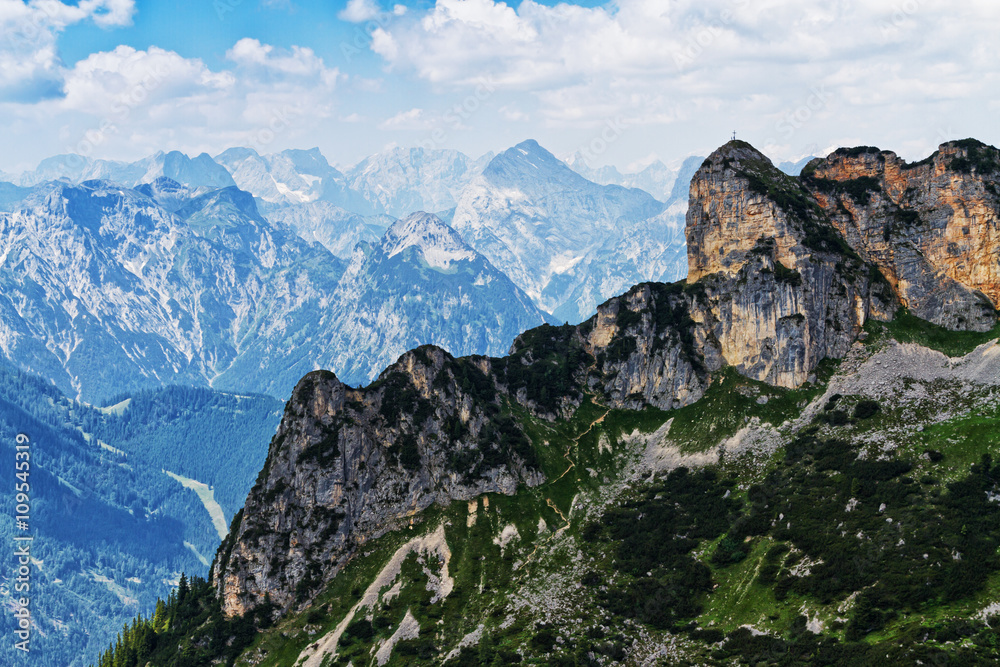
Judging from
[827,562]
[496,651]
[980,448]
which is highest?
[980,448]

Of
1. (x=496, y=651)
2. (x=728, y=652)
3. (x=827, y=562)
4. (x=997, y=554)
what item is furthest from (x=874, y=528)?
(x=496, y=651)

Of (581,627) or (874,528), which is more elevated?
(874,528)

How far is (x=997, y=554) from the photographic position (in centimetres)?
16150

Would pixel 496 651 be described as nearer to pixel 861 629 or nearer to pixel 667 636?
pixel 667 636

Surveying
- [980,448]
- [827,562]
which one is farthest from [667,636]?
[980,448]

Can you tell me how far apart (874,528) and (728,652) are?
4684 centimetres

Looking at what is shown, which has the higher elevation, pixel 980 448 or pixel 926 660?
pixel 980 448

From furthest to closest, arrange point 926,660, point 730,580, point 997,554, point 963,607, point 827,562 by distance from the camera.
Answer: point 730,580 → point 827,562 → point 997,554 → point 963,607 → point 926,660

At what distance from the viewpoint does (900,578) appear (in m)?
165

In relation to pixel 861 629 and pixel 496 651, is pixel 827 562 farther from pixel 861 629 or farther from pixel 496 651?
pixel 496 651

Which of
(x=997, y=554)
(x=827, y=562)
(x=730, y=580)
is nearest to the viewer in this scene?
(x=997, y=554)

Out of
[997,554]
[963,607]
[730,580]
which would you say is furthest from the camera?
[730,580]

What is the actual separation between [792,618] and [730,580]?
24539 mm

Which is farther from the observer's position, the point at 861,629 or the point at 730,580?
the point at 730,580
